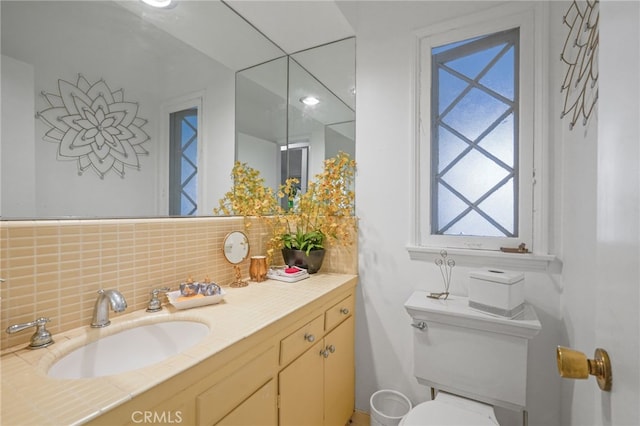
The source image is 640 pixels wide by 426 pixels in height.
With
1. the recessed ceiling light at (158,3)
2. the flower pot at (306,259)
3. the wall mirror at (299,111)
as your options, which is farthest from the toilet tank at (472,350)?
the recessed ceiling light at (158,3)

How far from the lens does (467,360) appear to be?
1270 millimetres

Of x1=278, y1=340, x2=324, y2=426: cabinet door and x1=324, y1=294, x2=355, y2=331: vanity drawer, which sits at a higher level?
x1=324, y1=294, x2=355, y2=331: vanity drawer

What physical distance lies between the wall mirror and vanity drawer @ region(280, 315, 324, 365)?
37.1 inches

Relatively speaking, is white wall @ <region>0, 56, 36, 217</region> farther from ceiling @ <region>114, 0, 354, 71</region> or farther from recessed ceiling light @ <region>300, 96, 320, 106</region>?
recessed ceiling light @ <region>300, 96, 320, 106</region>

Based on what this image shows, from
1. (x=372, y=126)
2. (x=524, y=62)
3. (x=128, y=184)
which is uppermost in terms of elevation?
(x=524, y=62)

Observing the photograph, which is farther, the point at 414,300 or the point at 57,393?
the point at 414,300

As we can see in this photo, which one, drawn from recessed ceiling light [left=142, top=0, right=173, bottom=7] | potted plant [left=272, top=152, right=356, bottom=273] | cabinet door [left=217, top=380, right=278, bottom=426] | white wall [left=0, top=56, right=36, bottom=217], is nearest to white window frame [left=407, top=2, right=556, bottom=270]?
potted plant [left=272, top=152, right=356, bottom=273]

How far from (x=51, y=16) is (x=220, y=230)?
3.19 feet

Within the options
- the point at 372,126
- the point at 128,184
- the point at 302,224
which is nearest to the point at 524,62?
the point at 372,126

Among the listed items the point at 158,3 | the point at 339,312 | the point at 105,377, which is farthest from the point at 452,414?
the point at 158,3

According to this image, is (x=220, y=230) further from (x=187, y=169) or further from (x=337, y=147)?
(x=337, y=147)

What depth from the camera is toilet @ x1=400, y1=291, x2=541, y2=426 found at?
1161 millimetres

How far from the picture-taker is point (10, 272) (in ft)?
2.53

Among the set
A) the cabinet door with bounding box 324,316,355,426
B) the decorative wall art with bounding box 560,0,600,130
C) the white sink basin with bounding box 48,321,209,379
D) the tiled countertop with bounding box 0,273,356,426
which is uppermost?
the decorative wall art with bounding box 560,0,600,130
